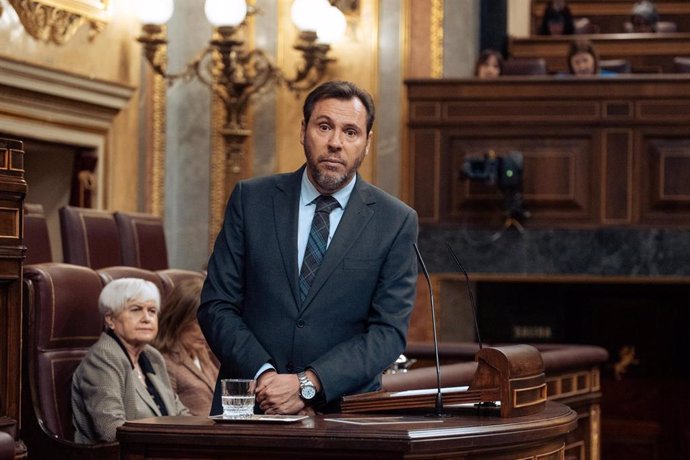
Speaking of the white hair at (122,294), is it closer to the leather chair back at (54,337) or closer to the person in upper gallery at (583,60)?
the leather chair back at (54,337)

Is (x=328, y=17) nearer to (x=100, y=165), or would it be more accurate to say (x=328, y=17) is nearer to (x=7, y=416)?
(x=100, y=165)

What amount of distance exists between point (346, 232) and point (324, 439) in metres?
0.64

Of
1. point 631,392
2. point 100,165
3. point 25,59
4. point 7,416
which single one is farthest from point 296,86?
point 7,416

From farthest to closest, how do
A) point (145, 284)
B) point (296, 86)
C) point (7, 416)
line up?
point (296, 86) < point (145, 284) < point (7, 416)

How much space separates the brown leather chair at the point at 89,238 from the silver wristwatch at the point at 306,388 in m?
3.18

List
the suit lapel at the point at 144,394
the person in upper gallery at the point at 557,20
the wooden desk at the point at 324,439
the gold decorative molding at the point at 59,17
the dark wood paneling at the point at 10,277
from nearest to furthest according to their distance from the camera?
the wooden desk at the point at 324,439 < the dark wood paneling at the point at 10,277 < the suit lapel at the point at 144,394 < the gold decorative molding at the point at 59,17 < the person in upper gallery at the point at 557,20

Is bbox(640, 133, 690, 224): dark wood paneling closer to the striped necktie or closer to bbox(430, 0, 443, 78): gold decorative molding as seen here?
bbox(430, 0, 443, 78): gold decorative molding

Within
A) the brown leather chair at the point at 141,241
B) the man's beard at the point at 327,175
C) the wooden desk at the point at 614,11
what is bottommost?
the brown leather chair at the point at 141,241

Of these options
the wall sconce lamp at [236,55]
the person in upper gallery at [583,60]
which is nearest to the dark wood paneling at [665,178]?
the person in upper gallery at [583,60]

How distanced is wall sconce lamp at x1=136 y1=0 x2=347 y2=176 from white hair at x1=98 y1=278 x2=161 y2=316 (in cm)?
357

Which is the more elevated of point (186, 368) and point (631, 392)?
point (186, 368)

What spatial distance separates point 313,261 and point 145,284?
157 cm

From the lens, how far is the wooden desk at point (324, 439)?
8.57ft

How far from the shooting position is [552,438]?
9.79 feet
